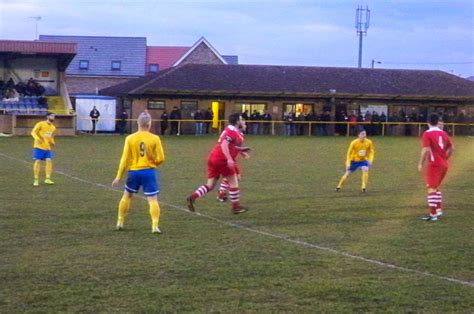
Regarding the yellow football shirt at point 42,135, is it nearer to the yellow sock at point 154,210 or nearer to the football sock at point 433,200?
the yellow sock at point 154,210

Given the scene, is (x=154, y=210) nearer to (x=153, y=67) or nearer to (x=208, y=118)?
(x=208, y=118)

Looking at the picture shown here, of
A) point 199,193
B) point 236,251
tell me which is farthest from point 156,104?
point 236,251

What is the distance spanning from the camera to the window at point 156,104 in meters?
60.3

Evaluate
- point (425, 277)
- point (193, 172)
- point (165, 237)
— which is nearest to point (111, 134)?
point (193, 172)

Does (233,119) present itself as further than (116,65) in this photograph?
No

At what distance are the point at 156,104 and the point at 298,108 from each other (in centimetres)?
980

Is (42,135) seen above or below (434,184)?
above

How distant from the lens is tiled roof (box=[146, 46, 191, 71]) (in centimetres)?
8856

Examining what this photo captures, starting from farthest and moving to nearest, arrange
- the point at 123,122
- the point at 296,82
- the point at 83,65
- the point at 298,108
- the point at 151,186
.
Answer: the point at 83,65 < the point at 296,82 < the point at 298,108 < the point at 123,122 < the point at 151,186

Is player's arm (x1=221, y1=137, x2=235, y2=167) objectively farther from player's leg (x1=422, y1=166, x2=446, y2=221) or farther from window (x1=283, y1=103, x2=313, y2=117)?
window (x1=283, y1=103, x2=313, y2=117)

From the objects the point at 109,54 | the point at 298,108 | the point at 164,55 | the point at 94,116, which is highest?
the point at 164,55

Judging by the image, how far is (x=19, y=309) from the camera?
327 inches

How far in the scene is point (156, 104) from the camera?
198ft

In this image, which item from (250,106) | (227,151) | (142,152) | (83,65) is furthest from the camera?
(83,65)
